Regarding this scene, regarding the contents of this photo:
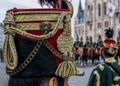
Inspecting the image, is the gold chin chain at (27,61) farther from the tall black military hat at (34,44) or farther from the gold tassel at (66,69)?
the gold tassel at (66,69)

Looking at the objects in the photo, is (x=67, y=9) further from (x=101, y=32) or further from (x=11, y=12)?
(x=101, y=32)

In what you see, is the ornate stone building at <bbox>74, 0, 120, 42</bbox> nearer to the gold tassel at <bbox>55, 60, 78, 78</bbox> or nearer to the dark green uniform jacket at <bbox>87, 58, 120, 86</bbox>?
the dark green uniform jacket at <bbox>87, 58, 120, 86</bbox>

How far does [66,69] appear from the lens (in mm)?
2195

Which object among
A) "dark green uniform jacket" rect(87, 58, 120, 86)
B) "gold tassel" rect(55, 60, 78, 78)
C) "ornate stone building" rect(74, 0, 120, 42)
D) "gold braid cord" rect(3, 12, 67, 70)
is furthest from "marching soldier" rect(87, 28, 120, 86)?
"ornate stone building" rect(74, 0, 120, 42)

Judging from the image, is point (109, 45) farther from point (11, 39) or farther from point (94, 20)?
point (94, 20)

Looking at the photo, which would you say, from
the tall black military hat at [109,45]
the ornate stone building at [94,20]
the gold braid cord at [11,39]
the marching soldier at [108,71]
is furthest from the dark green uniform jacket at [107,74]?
the ornate stone building at [94,20]

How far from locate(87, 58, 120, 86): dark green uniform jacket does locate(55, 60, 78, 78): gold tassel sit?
128 inches

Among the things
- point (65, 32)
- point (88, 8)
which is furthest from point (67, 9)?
point (88, 8)

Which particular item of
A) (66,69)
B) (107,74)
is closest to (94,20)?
(107,74)

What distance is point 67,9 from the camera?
2309 mm

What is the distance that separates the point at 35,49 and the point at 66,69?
0.58 feet

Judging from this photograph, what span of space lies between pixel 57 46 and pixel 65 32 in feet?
0.27

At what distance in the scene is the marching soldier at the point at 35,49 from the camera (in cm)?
215

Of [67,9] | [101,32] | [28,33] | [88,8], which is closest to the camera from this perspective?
[28,33]
